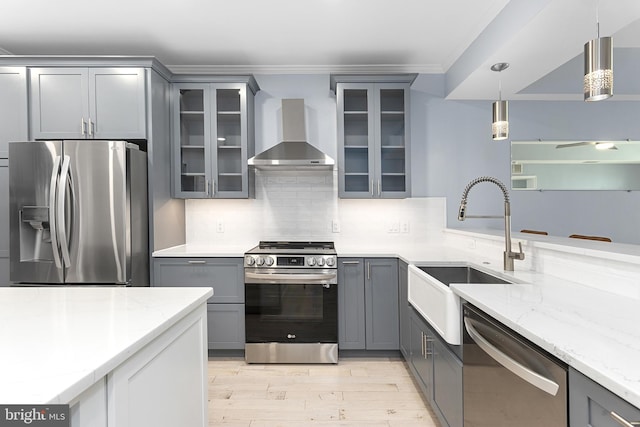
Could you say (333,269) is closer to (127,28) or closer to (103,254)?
(103,254)

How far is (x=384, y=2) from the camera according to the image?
2412 millimetres

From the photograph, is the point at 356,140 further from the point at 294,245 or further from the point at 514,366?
the point at 514,366

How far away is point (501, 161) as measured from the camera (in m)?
3.63

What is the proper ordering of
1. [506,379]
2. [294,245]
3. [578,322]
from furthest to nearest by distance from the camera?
[294,245], [506,379], [578,322]

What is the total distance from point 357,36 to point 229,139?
1469 mm

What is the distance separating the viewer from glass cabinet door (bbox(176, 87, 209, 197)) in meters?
3.22

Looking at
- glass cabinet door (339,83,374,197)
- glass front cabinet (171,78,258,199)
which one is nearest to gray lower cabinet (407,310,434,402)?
glass cabinet door (339,83,374,197)

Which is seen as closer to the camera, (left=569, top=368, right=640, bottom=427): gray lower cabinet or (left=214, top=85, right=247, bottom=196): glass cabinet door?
(left=569, top=368, right=640, bottom=427): gray lower cabinet

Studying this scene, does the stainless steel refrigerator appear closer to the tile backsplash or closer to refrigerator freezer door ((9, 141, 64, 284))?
refrigerator freezer door ((9, 141, 64, 284))

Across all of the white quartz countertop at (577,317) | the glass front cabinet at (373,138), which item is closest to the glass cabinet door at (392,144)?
the glass front cabinet at (373,138)

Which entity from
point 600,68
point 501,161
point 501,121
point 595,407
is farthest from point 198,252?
point 501,161

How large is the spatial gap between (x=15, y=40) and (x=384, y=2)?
10.2 ft

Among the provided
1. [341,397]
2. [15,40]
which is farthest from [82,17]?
[341,397]

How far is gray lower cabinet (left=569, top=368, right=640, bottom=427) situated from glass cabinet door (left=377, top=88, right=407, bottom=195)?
8.27 feet
